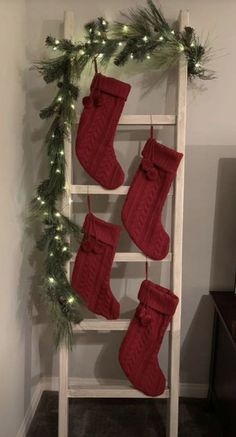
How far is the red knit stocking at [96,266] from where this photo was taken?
1.56 metres

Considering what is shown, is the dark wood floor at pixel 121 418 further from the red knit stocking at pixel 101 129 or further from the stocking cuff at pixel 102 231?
the red knit stocking at pixel 101 129

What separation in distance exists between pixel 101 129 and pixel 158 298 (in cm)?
68

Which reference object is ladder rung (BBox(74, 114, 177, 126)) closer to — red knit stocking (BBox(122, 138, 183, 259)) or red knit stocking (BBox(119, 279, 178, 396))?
red knit stocking (BBox(122, 138, 183, 259))

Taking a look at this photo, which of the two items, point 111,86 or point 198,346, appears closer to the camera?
point 111,86

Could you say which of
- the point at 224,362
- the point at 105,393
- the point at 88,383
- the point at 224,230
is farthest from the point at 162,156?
the point at 88,383

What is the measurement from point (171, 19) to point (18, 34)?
584 millimetres

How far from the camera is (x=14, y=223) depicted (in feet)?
4.92

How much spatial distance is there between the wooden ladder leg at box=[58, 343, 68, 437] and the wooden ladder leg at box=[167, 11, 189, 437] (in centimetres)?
41

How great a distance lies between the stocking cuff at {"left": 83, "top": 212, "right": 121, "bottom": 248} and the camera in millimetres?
1552

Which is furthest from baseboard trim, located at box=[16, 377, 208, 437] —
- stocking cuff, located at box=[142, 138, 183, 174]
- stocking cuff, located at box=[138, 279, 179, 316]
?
stocking cuff, located at box=[142, 138, 183, 174]

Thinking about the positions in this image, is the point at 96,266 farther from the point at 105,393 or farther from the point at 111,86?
the point at 111,86

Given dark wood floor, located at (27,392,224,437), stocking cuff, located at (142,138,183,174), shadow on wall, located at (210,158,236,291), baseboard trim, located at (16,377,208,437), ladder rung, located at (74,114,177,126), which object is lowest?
dark wood floor, located at (27,392,224,437)

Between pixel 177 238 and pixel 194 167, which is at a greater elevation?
pixel 194 167

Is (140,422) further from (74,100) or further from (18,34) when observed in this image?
(18,34)
